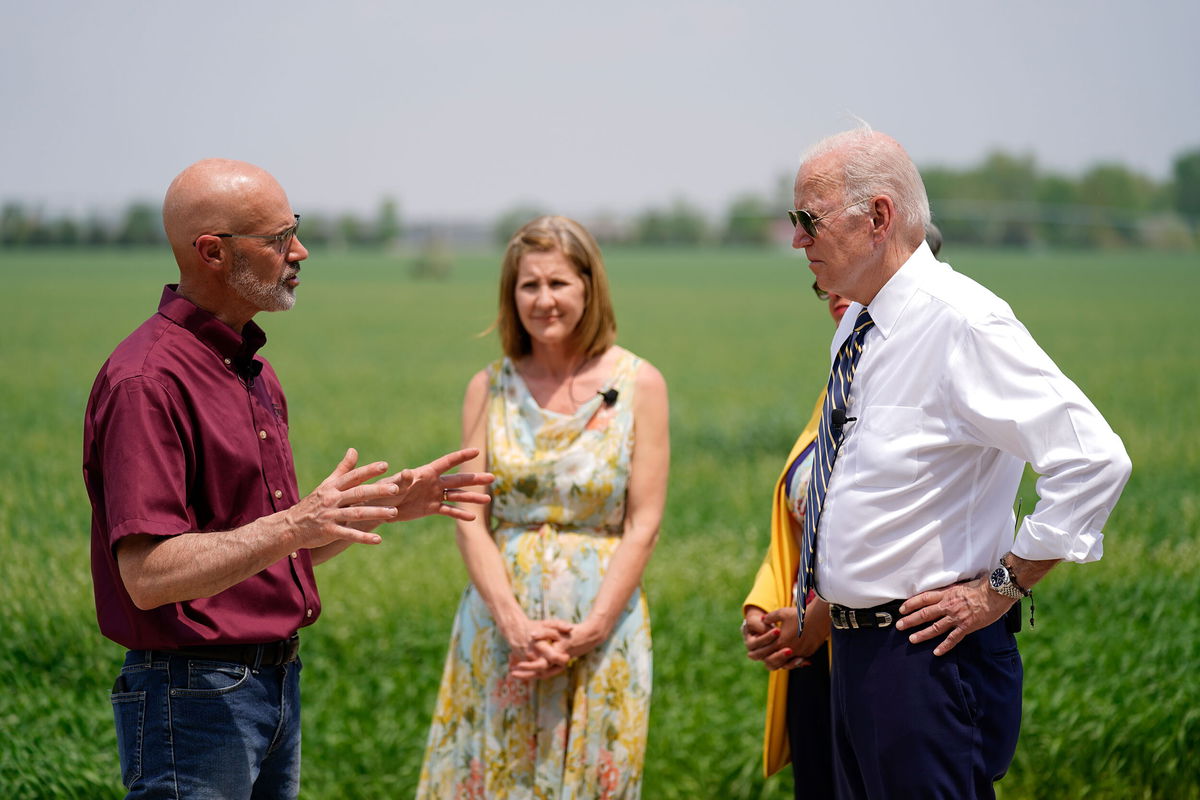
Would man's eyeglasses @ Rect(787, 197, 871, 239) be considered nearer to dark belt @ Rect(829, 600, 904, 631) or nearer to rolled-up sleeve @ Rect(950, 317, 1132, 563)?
rolled-up sleeve @ Rect(950, 317, 1132, 563)

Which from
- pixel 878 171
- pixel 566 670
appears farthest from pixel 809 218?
pixel 566 670

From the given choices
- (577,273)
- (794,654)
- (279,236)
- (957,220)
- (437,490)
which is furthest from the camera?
(957,220)

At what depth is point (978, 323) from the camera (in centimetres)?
266

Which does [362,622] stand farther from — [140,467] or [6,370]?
Result: [6,370]

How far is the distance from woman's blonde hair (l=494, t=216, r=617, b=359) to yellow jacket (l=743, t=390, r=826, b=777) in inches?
33.8

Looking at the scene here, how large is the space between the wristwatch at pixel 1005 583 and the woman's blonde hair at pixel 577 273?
1748 mm

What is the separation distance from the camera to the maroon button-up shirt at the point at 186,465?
254 centimetres

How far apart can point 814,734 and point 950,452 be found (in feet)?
4.25

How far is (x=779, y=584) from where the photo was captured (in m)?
3.68

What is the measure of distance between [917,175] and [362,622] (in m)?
4.33

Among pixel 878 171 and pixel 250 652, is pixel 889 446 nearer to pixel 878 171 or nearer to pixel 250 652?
pixel 878 171

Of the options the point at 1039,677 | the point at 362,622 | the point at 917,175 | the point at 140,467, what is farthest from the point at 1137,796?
the point at 140,467

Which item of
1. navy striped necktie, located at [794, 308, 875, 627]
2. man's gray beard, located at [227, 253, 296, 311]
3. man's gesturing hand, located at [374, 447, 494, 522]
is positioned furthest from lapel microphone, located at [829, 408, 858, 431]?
man's gray beard, located at [227, 253, 296, 311]

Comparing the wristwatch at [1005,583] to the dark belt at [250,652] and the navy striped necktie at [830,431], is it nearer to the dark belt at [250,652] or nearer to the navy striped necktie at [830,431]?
the navy striped necktie at [830,431]
